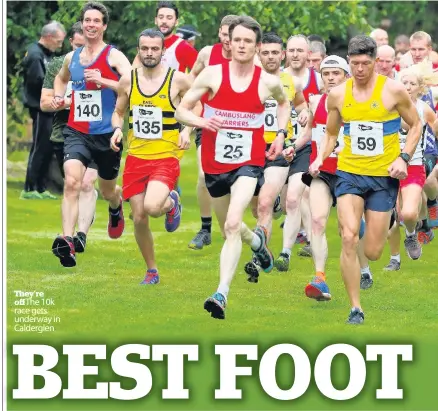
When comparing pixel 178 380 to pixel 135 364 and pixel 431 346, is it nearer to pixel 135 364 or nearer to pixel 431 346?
pixel 135 364

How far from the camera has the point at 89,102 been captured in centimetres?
1513

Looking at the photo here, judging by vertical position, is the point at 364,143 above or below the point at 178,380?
above

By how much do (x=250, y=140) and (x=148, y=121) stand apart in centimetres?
157

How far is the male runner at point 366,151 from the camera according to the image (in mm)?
12195

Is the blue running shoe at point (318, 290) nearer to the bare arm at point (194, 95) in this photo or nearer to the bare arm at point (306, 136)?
the bare arm at point (306, 136)

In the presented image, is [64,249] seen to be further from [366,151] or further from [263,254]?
[366,151]

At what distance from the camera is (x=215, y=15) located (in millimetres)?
24531

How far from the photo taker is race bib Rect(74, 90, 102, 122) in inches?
595

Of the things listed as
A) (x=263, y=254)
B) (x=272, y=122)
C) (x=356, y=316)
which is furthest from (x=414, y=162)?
(x=356, y=316)

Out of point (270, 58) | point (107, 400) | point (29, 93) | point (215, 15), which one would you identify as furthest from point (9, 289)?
point (215, 15)

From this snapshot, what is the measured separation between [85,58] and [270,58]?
1703mm

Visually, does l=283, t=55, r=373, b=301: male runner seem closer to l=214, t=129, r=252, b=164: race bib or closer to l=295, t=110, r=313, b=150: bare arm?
l=295, t=110, r=313, b=150: bare arm

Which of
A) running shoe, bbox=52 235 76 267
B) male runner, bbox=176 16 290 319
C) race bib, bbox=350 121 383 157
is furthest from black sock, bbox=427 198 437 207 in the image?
race bib, bbox=350 121 383 157

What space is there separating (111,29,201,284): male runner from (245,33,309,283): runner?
3.75ft
